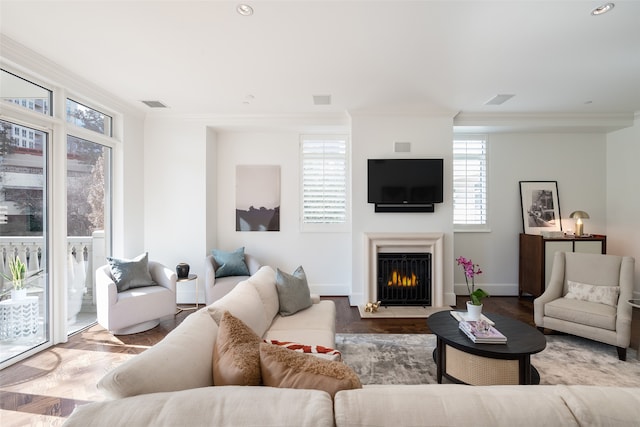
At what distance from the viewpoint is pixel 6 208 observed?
2646 mm

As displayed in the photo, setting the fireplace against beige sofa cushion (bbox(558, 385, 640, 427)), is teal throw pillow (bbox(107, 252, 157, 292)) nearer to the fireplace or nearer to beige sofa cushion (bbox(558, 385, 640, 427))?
the fireplace

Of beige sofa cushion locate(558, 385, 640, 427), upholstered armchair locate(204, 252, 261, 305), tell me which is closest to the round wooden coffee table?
beige sofa cushion locate(558, 385, 640, 427)

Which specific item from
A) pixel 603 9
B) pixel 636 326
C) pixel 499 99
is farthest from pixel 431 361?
pixel 499 99

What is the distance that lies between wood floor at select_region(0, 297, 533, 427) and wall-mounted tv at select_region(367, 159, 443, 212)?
5.48 feet

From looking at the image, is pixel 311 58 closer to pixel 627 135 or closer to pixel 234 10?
pixel 234 10

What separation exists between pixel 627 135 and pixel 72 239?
7897 millimetres

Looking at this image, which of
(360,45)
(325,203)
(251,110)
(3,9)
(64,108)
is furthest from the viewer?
(325,203)

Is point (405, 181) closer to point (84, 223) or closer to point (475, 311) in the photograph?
point (475, 311)

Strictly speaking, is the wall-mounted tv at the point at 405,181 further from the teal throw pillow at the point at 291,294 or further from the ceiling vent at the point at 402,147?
the teal throw pillow at the point at 291,294

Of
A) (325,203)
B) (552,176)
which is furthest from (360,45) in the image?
(552,176)

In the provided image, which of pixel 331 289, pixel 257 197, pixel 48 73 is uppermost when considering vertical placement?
pixel 48 73

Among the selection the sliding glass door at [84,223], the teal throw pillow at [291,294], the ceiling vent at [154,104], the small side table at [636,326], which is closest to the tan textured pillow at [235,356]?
the teal throw pillow at [291,294]

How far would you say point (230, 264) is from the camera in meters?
4.18

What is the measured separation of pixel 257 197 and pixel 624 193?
19.2ft
